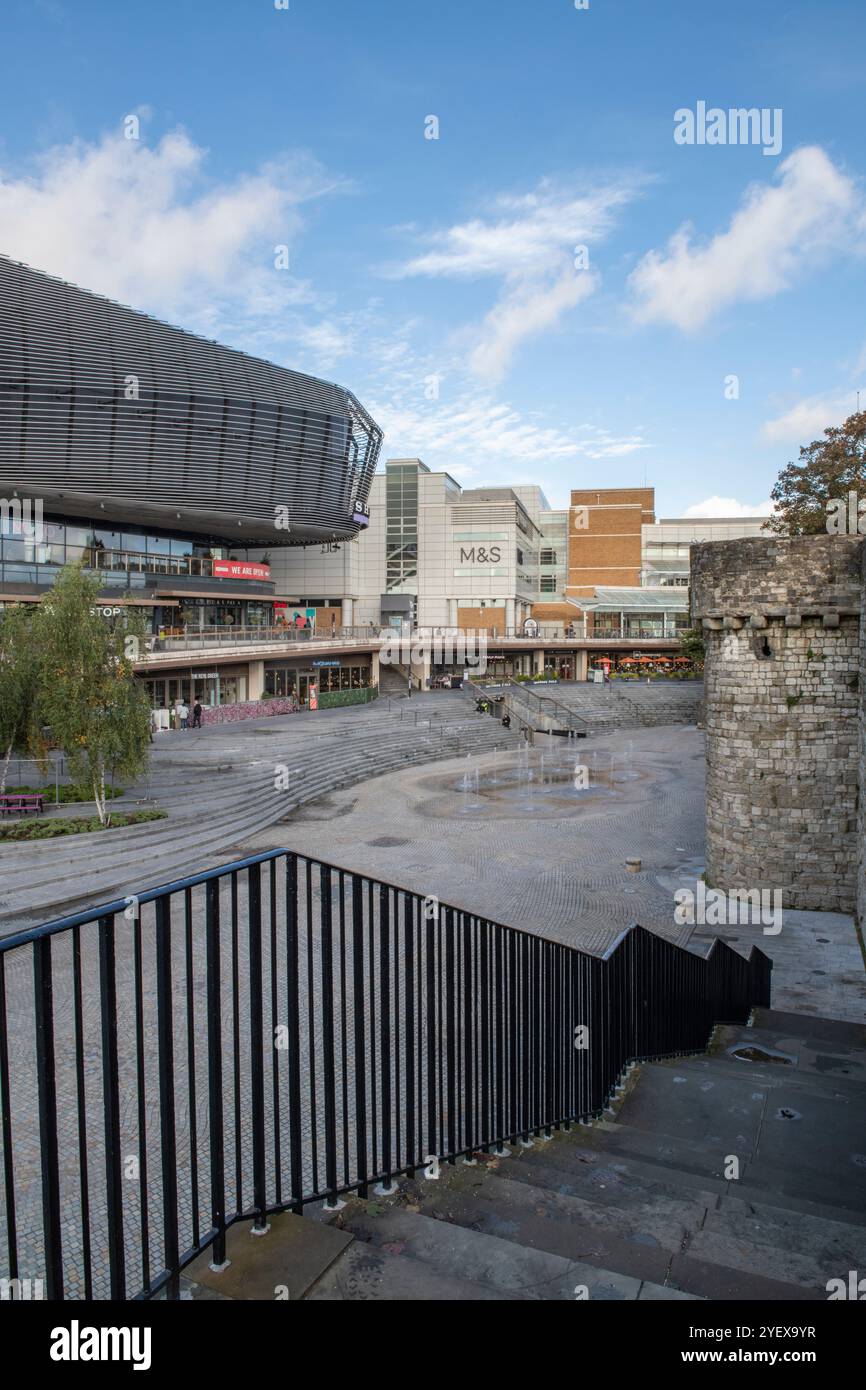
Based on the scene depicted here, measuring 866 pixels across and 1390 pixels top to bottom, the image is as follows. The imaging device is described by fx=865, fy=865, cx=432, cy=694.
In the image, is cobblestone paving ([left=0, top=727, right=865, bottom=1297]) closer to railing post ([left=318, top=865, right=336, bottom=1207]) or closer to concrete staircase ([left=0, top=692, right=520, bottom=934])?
railing post ([left=318, top=865, right=336, bottom=1207])

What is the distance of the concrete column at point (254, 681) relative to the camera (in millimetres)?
41781

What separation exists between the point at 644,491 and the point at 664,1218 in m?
86.7

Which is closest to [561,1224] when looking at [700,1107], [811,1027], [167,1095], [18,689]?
[167,1095]

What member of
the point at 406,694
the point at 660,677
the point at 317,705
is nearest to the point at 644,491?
the point at 660,677

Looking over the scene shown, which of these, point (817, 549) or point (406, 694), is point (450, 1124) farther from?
point (406, 694)

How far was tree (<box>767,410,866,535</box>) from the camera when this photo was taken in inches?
1065

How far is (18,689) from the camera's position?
19.6 m

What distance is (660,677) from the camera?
6053cm

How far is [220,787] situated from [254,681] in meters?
19.2

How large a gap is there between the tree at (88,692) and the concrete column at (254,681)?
22032mm

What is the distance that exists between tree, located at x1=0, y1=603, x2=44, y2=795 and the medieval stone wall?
14.9 meters

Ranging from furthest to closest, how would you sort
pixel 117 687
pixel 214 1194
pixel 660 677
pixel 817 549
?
pixel 660 677 → pixel 117 687 → pixel 817 549 → pixel 214 1194

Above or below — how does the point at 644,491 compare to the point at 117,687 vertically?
above
